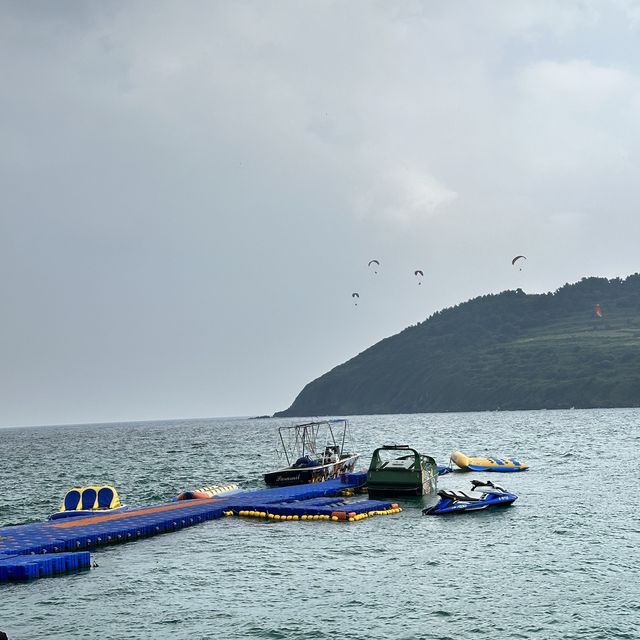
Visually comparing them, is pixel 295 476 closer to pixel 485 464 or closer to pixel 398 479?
pixel 398 479

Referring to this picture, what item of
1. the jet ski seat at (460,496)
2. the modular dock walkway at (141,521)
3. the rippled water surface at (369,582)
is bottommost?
the rippled water surface at (369,582)

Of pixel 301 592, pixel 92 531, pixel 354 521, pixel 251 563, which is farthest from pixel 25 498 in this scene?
pixel 301 592

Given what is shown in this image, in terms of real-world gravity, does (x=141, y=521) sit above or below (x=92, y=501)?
below

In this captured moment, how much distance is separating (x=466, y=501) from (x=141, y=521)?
19.3 m

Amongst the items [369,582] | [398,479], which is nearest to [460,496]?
[398,479]

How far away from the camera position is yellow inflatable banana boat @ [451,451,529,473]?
71.0 meters

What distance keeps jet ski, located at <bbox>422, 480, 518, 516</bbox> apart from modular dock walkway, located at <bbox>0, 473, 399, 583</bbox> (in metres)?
2.83

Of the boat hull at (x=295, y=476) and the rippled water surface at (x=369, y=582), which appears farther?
the boat hull at (x=295, y=476)

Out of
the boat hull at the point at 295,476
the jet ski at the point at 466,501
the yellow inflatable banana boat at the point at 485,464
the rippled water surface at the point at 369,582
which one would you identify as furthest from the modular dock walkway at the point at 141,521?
the yellow inflatable banana boat at the point at 485,464

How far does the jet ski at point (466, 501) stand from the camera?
4297 cm

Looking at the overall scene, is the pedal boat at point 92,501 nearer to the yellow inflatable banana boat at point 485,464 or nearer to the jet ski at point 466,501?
the jet ski at point 466,501

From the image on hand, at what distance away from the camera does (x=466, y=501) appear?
1719 inches

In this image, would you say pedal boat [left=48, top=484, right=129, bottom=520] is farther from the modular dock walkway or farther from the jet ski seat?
the jet ski seat

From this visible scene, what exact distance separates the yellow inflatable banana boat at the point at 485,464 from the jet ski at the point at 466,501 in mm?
25754
